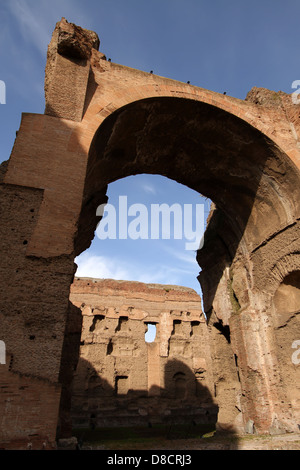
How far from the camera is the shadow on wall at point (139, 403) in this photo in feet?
47.1

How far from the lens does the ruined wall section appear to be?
48.9ft

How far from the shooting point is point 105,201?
801 cm

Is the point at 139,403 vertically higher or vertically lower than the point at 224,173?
lower

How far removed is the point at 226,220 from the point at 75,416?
11.4 m

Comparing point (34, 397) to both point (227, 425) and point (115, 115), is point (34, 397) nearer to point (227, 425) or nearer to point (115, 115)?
point (115, 115)

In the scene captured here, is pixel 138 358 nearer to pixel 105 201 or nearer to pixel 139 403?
pixel 139 403

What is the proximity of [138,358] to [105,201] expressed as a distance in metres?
11.0

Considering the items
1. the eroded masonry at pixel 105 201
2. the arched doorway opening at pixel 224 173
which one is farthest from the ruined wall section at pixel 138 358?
the arched doorway opening at pixel 224 173

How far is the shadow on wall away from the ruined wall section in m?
0.04

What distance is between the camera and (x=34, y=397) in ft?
11.8

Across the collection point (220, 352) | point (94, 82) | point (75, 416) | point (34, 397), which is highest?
point (94, 82)

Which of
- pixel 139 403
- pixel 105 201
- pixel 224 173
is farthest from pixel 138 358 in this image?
pixel 224 173

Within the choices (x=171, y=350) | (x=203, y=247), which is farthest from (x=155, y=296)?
(x=203, y=247)
